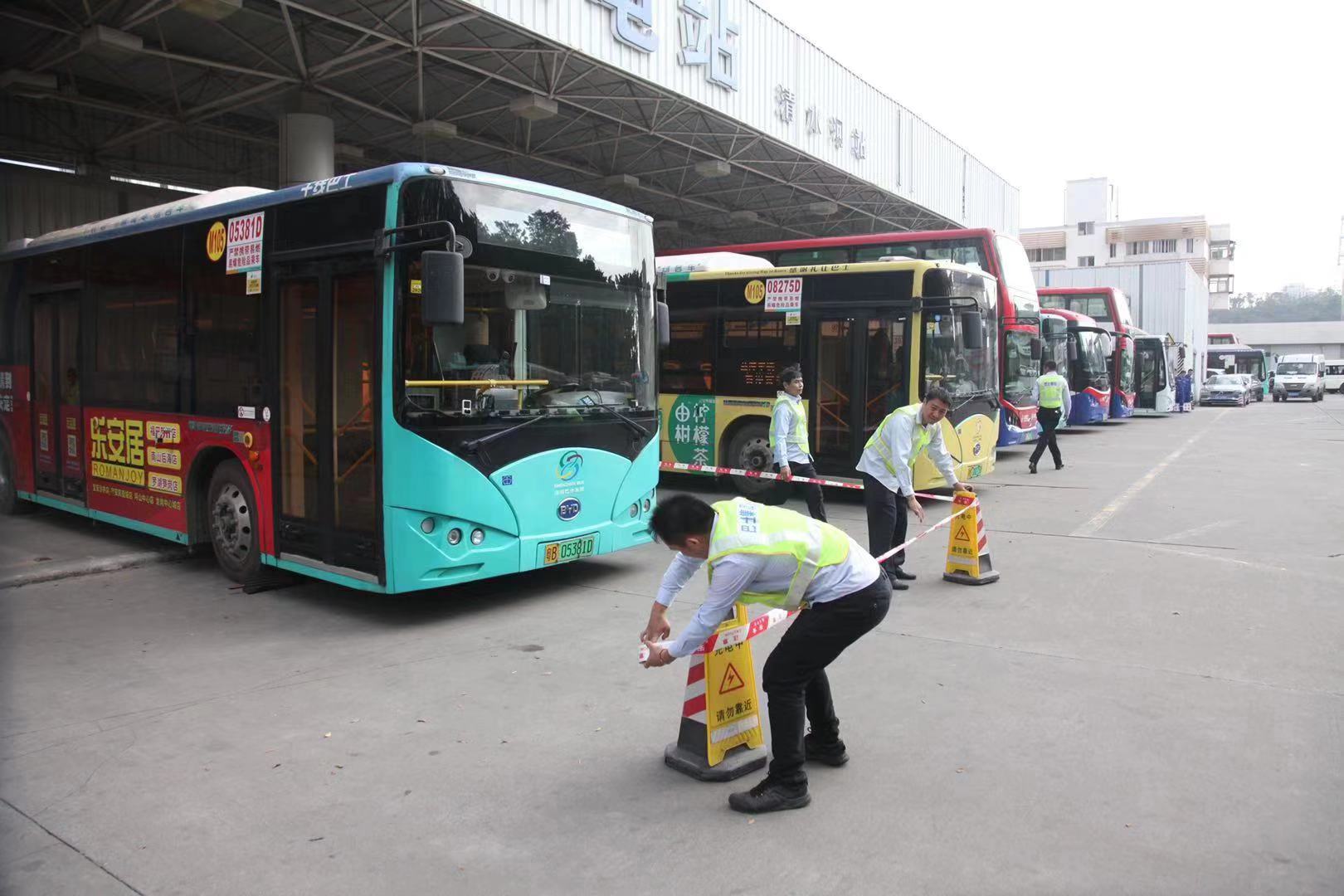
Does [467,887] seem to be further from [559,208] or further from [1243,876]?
[559,208]

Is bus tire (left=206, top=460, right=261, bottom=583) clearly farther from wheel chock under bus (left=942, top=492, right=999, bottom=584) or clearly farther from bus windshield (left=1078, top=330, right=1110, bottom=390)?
bus windshield (left=1078, top=330, right=1110, bottom=390)

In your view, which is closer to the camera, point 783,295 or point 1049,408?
point 783,295

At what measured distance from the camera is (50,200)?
19.2m

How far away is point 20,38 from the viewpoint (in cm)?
1429

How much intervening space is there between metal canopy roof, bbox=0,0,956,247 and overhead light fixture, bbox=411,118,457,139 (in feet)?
0.34

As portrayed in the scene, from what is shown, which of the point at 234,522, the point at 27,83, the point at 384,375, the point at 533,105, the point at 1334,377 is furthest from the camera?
the point at 1334,377

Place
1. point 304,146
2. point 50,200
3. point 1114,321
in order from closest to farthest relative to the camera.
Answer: point 304,146
point 50,200
point 1114,321

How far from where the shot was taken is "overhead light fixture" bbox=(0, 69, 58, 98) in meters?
14.8

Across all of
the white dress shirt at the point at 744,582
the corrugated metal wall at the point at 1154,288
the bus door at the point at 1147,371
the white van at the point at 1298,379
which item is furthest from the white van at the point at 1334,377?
the white dress shirt at the point at 744,582

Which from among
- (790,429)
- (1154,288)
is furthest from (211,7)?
(1154,288)

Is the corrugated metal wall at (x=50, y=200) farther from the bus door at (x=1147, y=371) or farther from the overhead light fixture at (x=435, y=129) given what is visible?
the bus door at (x=1147, y=371)

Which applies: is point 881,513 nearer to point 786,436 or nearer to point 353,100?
point 786,436

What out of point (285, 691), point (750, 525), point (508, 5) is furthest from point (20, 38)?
point (750, 525)

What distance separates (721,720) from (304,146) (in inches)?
537
